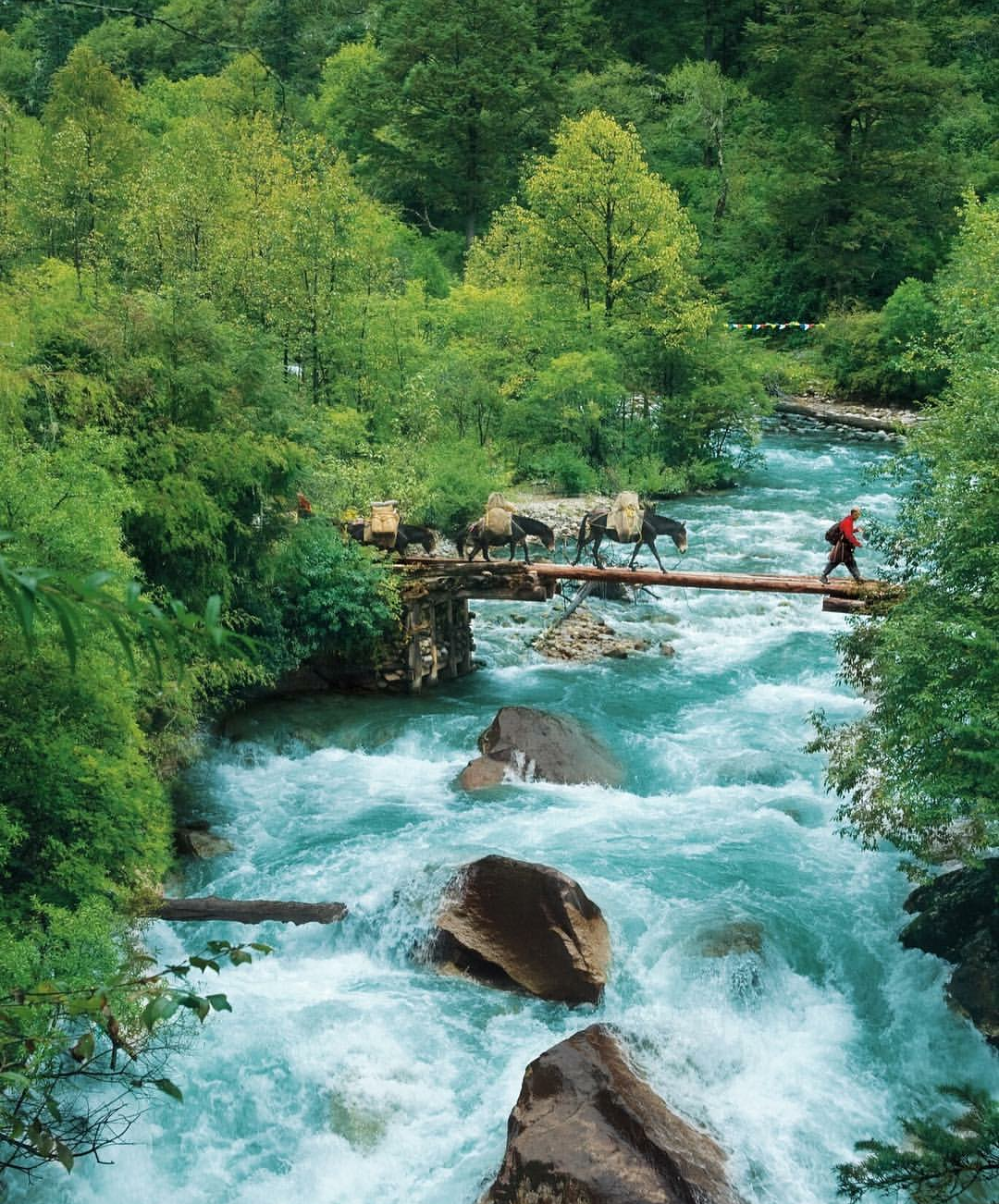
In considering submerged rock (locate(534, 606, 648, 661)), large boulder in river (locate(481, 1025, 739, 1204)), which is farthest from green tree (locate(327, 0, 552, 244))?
large boulder in river (locate(481, 1025, 739, 1204))

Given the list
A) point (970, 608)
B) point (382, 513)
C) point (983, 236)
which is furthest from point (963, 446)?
point (983, 236)

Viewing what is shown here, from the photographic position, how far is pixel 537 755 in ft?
55.7

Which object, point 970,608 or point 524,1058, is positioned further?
point 970,608

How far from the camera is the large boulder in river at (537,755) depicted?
16.8 meters

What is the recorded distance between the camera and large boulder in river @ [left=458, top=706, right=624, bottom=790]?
1683 cm

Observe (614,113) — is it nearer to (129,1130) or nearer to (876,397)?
(876,397)

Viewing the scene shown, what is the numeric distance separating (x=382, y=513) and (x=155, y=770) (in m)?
6.54

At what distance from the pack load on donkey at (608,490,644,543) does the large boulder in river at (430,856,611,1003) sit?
26.8 ft

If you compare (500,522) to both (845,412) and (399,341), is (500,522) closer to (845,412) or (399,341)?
(399,341)

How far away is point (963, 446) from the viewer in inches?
515

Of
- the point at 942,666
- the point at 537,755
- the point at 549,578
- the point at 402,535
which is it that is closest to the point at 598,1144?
the point at 942,666

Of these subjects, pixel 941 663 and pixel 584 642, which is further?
pixel 584 642

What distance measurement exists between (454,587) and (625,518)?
3.07m

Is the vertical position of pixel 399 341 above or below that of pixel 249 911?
above
